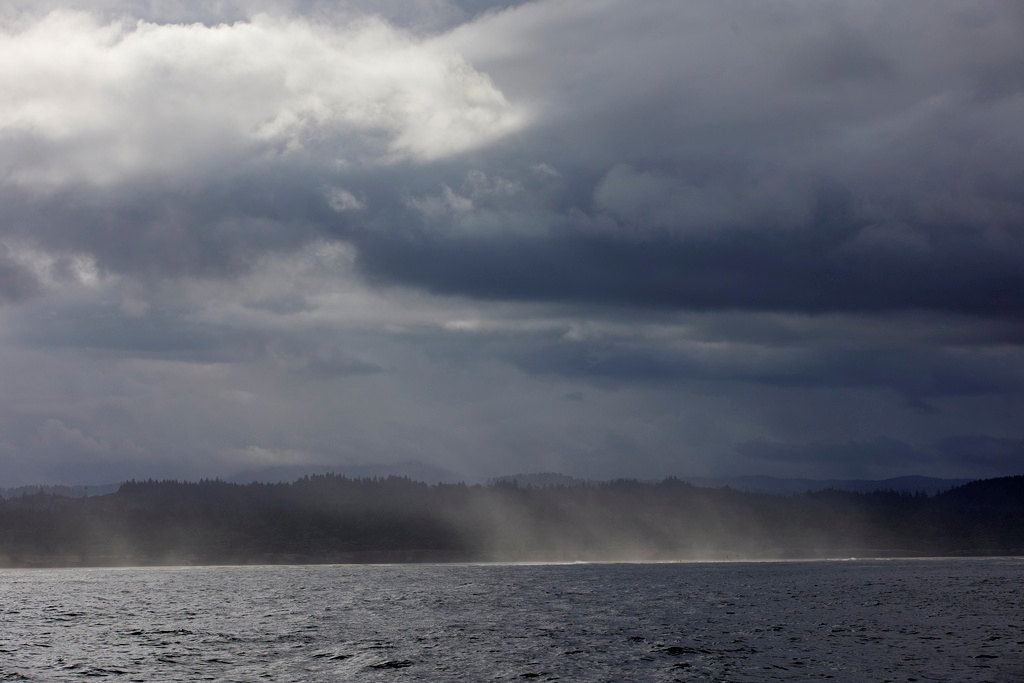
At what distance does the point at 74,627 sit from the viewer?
409 feet

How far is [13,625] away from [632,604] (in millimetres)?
84809

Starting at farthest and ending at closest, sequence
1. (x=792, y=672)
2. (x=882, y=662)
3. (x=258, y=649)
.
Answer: (x=258, y=649) → (x=882, y=662) → (x=792, y=672)

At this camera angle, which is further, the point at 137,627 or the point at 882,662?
the point at 137,627

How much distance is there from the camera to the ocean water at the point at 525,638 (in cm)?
8238

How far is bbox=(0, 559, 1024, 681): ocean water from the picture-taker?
82.4 meters

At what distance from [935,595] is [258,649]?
398ft

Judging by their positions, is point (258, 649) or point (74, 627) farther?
point (74, 627)

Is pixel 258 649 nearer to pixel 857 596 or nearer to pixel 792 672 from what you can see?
pixel 792 672

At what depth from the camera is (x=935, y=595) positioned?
176375 mm

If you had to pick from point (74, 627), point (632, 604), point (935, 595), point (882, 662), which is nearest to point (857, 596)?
point (935, 595)

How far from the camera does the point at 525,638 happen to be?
110688 mm

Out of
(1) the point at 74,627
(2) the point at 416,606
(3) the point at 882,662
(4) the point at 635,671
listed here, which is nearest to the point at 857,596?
(2) the point at 416,606

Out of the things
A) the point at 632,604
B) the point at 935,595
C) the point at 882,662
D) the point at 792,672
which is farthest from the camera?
the point at 935,595

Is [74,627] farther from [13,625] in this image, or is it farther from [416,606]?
[416,606]
